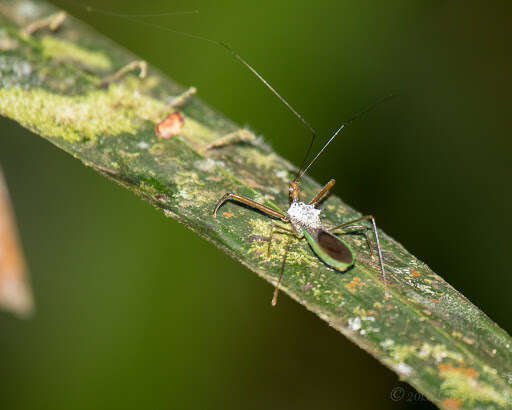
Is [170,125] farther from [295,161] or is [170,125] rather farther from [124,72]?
[295,161]

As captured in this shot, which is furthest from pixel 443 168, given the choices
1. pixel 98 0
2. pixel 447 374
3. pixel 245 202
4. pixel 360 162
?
pixel 98 0

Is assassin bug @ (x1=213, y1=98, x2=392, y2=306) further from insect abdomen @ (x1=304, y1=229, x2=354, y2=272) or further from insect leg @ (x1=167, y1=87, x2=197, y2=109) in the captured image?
insect leg @ (x1=167, y1=87, x2=197, y2=109)

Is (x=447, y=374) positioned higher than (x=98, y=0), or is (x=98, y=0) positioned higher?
(x=98, y=0)

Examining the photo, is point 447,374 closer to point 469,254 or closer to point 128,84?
point 469,254

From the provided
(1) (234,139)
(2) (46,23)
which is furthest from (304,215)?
(2) (46,23)

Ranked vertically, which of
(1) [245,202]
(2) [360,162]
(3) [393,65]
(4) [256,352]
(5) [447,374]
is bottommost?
(5) [447,374]

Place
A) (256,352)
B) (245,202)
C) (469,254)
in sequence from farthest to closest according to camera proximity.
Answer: (469,254) < (256,352) < (245,202)

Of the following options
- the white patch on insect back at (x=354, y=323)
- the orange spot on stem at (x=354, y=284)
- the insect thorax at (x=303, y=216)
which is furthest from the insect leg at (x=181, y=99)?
the white patch on insect back at (x=354, y=323)
